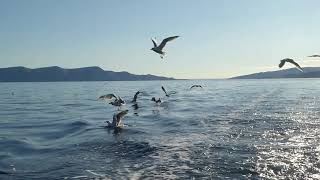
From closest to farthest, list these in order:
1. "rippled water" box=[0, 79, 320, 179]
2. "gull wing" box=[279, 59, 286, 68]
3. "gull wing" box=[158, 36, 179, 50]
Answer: "rippled water" box=[0, 79, 320, 179]
"gull wing" box=[158, 36, 179, 50]
"gull wing" box=[279, 59, 286, 68]

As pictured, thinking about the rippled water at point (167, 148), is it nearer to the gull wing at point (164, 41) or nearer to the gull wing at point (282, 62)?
the gull wing at point (282, 62)

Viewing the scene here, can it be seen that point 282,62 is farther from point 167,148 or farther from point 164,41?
point 167,148

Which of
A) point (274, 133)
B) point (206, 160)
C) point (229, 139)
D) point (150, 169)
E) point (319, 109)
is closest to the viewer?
point (150, 169)

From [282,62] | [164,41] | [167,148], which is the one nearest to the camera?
[164,41]

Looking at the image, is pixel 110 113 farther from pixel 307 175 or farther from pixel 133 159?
pixel 307 175

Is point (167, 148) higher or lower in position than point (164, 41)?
lower

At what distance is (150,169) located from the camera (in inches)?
787

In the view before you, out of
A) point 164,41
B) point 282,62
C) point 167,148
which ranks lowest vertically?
point 167,148

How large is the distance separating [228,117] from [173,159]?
1782 cm

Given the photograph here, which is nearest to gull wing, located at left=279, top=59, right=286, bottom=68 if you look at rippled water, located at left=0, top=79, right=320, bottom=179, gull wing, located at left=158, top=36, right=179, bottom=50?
rippled water, located at left=0, top=79, right=320, bottom=179

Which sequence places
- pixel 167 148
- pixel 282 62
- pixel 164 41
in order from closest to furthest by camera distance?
pixel 164 41 → pixel 167 148 → pixel 282 62

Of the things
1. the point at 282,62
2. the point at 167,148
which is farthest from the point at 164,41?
the point at 282,62

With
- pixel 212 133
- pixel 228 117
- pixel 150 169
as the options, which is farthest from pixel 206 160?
pixel 228 117

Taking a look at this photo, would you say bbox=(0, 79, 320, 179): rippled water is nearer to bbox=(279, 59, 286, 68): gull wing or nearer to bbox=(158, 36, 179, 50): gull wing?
bbox=(279, 59, 286, 68): gull wing
